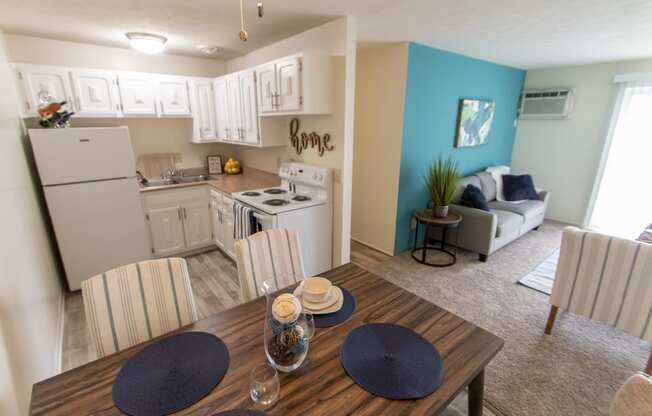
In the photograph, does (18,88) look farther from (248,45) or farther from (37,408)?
(37,408)

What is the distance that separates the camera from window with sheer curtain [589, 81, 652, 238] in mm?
3975

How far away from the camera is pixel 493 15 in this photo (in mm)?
2303

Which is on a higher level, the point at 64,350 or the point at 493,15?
the point at 493,15

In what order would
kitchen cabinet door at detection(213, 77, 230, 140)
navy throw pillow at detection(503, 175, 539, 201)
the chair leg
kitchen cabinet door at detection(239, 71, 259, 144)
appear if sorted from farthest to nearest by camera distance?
navy throw pillow at detection(503, 175, 539, 201), kitchen cabinet door at detection(213, 77, 230, 140), kitchen cabinet door at detection(239, 71, 259, 144), the chair leg

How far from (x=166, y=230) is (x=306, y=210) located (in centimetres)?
181

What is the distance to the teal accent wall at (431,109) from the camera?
3262 mm

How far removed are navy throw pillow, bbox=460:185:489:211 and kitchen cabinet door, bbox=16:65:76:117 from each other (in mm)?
4497

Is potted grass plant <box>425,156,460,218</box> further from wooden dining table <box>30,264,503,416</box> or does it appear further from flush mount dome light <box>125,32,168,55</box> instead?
flush mount dome light <box>125,32,168,55</box>

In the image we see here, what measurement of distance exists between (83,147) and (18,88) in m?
0.83

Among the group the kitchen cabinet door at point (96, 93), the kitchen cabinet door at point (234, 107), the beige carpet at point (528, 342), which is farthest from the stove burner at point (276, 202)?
the kitchen cabinet door at point (96, 93)

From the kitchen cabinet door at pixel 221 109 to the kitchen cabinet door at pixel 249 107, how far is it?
0.42m

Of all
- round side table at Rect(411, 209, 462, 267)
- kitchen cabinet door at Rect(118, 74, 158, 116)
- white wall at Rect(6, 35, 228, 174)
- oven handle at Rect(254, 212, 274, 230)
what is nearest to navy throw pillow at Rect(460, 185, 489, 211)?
round side table at Rect(411, 209, 462, 267)

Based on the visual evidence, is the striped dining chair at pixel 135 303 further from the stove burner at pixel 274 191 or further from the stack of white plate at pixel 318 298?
the stove burner at pixel 274 191

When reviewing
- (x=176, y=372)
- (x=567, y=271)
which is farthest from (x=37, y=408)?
(x=567, y=271)
